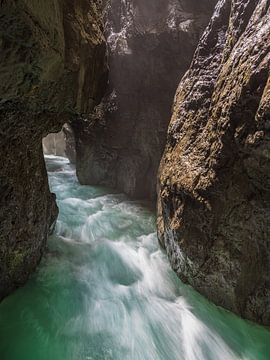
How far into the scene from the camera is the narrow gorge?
150 inches

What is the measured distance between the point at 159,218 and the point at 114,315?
3065 mm

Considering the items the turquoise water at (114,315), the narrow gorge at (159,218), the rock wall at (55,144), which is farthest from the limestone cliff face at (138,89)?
the rock wall at (55,144)

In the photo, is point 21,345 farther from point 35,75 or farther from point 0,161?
point 35,75

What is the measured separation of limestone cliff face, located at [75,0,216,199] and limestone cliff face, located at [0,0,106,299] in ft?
15.0

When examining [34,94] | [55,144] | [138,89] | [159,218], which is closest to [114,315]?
[159,218]

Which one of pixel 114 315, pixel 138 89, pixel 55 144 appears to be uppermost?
pixel 138 89

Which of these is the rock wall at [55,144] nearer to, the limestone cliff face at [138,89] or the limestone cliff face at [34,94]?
the limestone cliff face at [138,89]

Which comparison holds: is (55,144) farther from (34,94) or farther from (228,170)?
(228,170)

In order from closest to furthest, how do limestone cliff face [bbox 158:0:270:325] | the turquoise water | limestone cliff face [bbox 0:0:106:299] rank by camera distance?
limestone cliff face [bbox 0:0:106:299] < limestone cliff face [bbox 158:0:270:325] < the turquoise water

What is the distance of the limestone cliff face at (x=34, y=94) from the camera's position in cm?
277

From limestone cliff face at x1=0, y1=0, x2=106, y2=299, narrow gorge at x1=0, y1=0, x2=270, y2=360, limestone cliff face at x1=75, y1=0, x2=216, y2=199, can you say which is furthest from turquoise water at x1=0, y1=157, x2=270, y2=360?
limestone cliff face at x1=75, y1=0, x2=216, y2=199

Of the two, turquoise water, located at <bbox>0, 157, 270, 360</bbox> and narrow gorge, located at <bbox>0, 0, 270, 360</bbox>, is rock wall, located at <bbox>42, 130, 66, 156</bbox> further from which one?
narrow gorge, located at <bbox>0, 0, 270, 360</bbox>

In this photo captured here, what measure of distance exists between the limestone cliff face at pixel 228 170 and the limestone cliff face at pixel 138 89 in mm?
3347

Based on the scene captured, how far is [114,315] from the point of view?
16.5 ft
